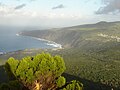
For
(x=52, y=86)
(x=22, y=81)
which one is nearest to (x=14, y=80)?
(x=22, y=81)

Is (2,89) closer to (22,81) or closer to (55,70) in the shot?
(22,81)

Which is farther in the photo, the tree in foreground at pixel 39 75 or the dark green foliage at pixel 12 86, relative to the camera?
the tree in foreground at pixel 39 75

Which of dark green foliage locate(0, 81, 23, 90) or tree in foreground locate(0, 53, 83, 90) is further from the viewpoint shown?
tree in foreground locate(0, 53, 83, 90)

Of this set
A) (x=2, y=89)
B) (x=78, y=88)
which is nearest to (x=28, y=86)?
(x=2, y=89)

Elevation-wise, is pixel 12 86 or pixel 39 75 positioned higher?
pixel 39 75

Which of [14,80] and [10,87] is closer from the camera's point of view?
[10,87]

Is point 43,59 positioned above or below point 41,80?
above

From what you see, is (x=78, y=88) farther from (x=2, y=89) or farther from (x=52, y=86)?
(x=2, y=89)
